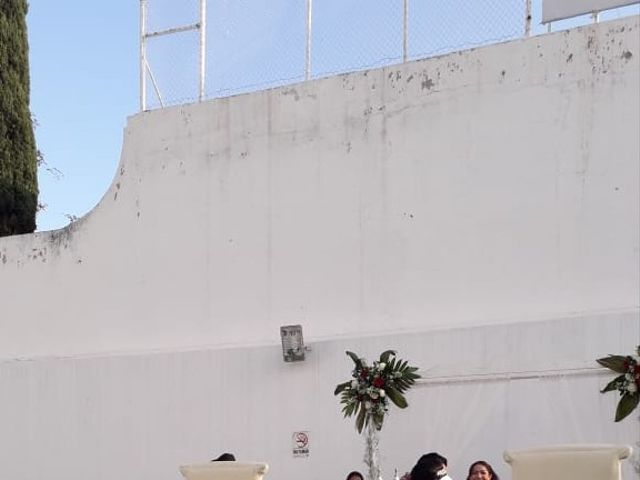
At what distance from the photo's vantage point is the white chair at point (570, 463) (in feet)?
26.5

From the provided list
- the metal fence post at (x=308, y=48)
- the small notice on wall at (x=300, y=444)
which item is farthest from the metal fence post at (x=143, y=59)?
the small notice on wall at (x=300, y=444)

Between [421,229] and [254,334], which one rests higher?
[421,229]

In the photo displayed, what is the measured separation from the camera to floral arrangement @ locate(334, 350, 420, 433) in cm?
1043

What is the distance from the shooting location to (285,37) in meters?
12.7

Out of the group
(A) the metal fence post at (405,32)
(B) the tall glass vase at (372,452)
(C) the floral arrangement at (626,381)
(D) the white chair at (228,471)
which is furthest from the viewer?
(A) the metal fence post at (405,32)

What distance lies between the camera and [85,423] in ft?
43.2

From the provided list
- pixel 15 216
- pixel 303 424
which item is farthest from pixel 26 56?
pixel 303 424

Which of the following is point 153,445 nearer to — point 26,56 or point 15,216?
point 15,216

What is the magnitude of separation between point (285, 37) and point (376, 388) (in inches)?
160

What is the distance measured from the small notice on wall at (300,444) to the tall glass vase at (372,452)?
1187mm

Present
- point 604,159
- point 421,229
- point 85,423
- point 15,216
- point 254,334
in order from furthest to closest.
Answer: point 15,216 → point 85,423 → point 254,334 → point 421,229 → point 604,159

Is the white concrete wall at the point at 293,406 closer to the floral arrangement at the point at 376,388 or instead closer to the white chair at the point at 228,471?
the floral arrangement at the point at 376,388

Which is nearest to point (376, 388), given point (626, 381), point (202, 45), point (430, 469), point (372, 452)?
point (372, 452)

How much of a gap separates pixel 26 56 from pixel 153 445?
19.2ft
